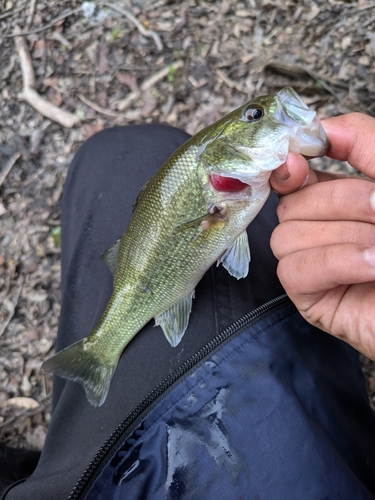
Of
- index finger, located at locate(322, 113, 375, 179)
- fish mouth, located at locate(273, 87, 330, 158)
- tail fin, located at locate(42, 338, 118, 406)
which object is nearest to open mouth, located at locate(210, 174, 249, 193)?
→ fish mouth, located at locate(273, 87, 330, 158)

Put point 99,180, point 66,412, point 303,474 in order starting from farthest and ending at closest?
point 99,180, point 66,412, point 303,474

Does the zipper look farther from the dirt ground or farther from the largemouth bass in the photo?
the dirt ground

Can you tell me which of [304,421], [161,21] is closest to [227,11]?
[161,21]

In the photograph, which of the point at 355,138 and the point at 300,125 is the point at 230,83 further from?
the point at 355,138

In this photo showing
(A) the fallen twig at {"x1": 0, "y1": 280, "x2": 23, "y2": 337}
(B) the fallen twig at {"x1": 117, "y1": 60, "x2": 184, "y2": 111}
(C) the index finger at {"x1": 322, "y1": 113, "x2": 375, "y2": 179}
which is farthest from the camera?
(B) the fallen twig at {"x1": 117, "y1": 60, "x2": 184, "y2": 111}

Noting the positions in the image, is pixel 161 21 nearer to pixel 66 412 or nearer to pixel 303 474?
pixel 66 412

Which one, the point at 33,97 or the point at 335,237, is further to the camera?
the point at 33,97

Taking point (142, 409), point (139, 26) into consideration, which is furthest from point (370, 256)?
point (139, 26)
